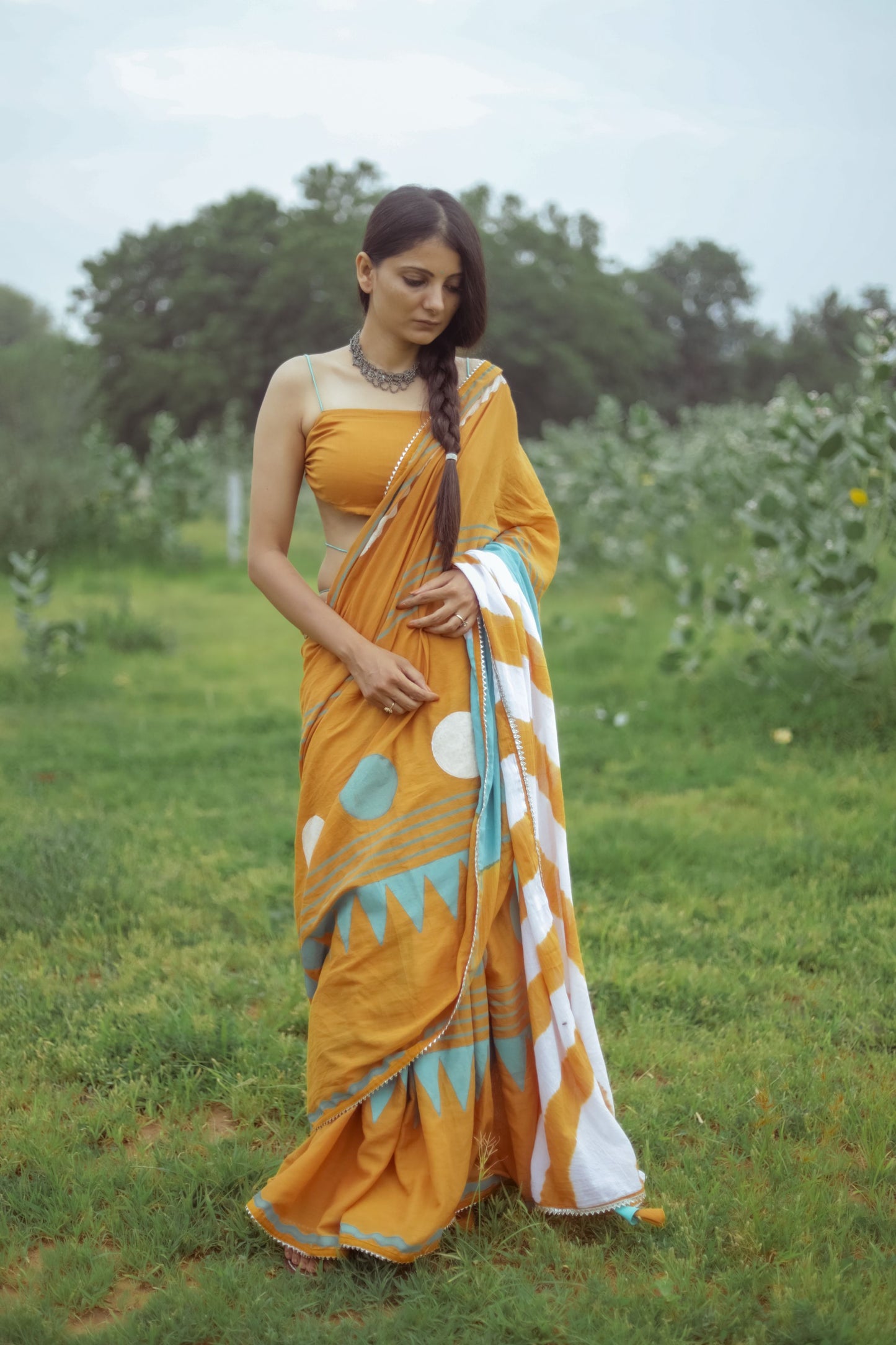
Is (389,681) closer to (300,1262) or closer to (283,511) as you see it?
(283,511)

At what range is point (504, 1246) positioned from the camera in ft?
7.74

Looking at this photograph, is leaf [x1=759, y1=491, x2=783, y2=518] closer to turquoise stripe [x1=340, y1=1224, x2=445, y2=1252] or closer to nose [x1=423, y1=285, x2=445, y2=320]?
nose [x1=423, y1=285, x2=445, y2=320]

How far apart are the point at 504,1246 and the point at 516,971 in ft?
Result: 1.78

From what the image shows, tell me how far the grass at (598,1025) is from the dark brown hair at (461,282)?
1418 millimetres

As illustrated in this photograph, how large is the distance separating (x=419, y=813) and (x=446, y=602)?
421 millimetres

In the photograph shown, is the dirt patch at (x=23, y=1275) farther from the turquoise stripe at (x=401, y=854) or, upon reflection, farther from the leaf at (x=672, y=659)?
the leaf at (x=672, y=659)

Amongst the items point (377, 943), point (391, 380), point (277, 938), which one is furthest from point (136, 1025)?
point (391, 380)

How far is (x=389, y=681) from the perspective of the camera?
231 centimetres

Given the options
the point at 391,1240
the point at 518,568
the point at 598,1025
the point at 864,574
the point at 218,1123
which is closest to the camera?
the point at 391,1240

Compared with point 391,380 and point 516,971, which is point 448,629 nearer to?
point 391,380

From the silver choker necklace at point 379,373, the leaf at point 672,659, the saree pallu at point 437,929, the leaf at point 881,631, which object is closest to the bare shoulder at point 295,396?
the silver choker necklace at point 379,373

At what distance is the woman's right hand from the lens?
231 centimetres

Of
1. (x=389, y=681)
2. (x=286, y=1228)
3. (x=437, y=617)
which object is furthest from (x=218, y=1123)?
(x=437, y=617)

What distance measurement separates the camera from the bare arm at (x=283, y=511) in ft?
7.84
